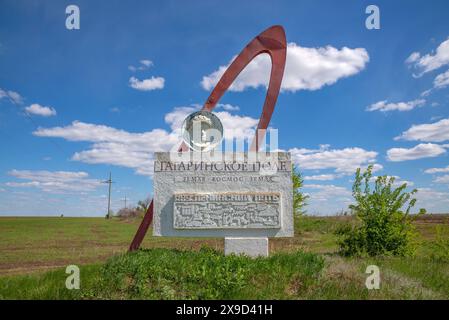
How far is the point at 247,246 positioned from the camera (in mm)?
7730

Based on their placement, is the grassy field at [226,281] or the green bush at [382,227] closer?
the grassy field at [226,281]

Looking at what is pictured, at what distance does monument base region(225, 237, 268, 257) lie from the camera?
7691 millimetres

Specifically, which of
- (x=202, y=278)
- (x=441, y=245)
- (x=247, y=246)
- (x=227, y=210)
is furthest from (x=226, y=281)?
(x=441, y=245)

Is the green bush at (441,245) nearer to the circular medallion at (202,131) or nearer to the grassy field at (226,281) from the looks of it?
the grassy field at (226,281)

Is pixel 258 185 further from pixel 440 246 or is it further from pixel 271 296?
pixel 440 246

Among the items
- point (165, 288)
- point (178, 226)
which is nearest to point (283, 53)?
point (178, 226)

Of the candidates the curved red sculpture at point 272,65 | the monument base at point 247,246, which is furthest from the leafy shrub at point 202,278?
the curved red sculpture at point 272,65

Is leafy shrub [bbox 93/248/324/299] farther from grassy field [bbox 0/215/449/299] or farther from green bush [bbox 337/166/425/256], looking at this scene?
green bush [bbox 337/166/425/256]

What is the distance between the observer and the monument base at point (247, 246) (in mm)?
7691

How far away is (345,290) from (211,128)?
464 centimetres

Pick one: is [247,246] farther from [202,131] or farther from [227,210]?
[202,131]

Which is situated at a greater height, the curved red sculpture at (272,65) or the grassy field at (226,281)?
the curved red sculpture at (272,65)

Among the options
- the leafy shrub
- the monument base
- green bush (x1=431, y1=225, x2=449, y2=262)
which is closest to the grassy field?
the leafy shrub

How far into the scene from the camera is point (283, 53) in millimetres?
8875
